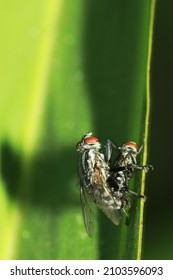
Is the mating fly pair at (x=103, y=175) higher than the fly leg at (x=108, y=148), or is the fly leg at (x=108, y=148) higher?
the fly leg at (x=108, y=148)

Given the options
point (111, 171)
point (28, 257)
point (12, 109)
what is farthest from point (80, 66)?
point (28, 257)

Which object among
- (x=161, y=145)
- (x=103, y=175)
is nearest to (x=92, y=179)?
(x=103, y=175)

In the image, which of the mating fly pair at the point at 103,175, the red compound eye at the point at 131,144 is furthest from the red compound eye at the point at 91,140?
the red compound eye at the point at 131,144

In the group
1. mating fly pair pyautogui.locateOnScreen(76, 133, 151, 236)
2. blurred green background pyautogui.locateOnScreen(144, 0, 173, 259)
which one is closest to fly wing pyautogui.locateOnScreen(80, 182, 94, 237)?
mating fly pair pyautogui.locateOnScreen(76, 133, 151, 236)

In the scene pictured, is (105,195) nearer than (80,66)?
No

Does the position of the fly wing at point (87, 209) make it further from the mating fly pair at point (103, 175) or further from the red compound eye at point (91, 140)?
the red compound eye at point (91, 140)

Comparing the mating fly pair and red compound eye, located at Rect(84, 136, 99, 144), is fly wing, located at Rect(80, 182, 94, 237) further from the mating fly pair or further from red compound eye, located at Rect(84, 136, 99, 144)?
red compound eye, located at Rect(84, 136, 99, 144)
